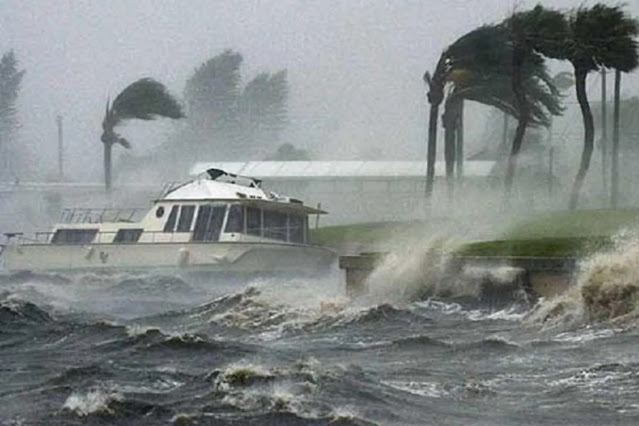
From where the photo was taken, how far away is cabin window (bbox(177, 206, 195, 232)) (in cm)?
3834

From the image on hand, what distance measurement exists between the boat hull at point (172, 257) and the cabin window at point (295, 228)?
2.52ft

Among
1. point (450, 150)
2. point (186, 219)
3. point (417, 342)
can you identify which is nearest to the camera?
point (417, 342)

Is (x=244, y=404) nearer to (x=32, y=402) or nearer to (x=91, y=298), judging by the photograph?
(x=32, y=402)

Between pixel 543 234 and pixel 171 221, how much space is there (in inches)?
488

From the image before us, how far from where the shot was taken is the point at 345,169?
244ft

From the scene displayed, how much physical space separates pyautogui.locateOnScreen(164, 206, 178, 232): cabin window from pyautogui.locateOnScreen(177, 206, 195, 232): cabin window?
20 centimetres

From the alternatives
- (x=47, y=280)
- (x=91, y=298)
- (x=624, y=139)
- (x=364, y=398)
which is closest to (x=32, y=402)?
(x=364, y=398)

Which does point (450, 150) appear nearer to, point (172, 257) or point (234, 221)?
point (234, 221)

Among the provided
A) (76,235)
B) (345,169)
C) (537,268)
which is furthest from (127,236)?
(345,169)

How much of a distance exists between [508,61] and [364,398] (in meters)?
35.1

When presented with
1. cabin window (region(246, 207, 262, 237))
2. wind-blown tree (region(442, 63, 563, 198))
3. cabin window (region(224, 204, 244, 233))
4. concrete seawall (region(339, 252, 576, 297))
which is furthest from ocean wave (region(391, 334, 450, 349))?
wind-blown tree (region(442, 63, 563, 198))

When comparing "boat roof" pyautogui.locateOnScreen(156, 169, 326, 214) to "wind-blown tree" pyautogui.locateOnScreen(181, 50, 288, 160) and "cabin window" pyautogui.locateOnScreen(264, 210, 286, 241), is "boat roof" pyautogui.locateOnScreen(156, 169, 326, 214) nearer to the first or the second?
"cabin window" pyautogui.locateOnScreen(264, 210, 286, 241)

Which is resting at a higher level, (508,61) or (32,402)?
(508,61)

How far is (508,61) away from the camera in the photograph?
4619cm
